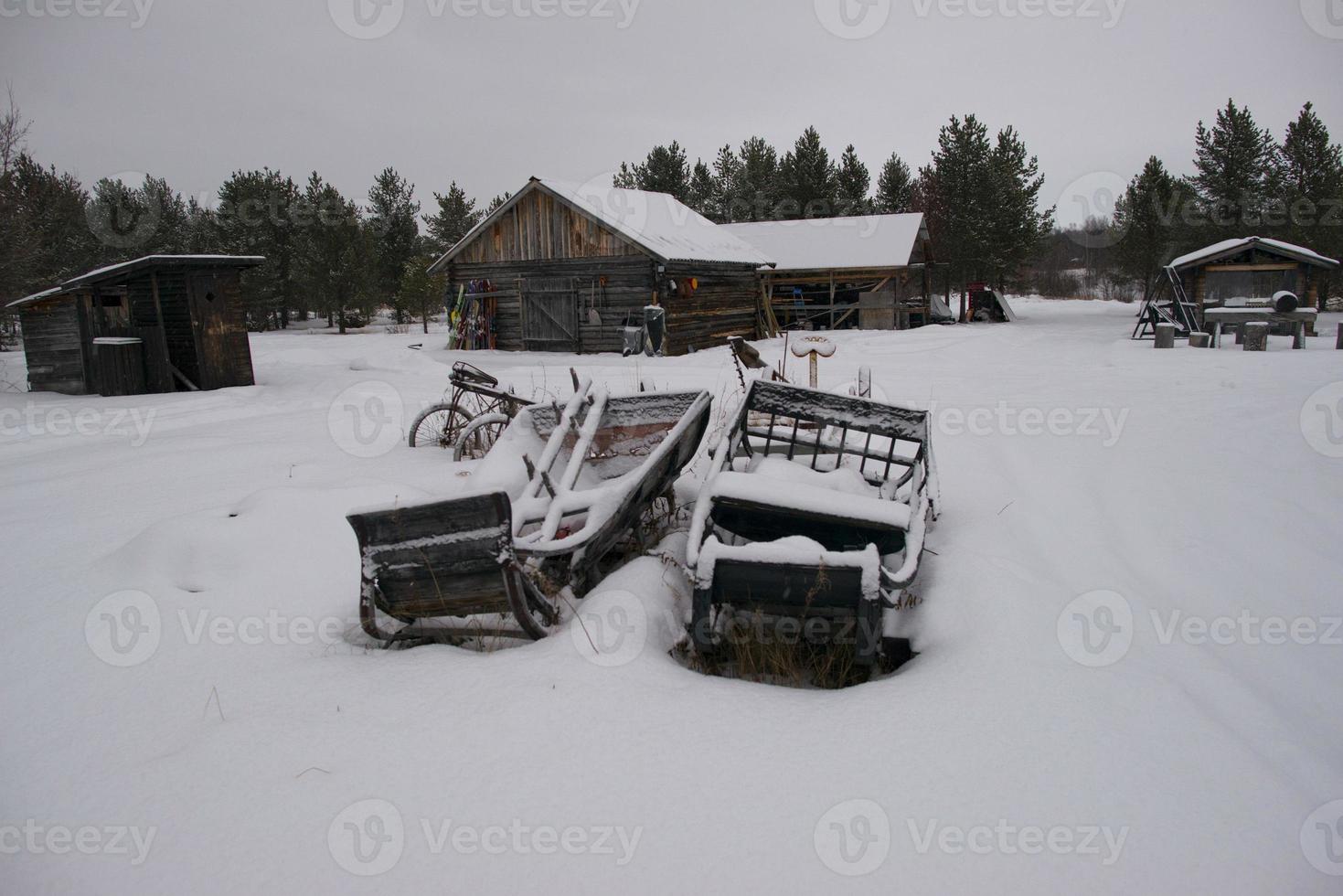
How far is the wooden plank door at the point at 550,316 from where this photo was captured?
66.2 ft

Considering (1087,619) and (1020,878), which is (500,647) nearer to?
(1020,878)

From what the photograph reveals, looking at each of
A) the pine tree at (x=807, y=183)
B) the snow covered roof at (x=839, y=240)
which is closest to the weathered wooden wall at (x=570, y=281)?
the snow covered roof at (x=839, y=240)

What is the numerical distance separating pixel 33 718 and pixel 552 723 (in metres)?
2.34

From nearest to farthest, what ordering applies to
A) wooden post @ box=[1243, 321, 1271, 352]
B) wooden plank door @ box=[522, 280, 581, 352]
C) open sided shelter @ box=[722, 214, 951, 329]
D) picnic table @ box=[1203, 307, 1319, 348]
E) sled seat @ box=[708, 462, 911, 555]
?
sled seat @ box=[708, 462, 911, 555]
wooden post @ box=[1243, 321, 1271, 352]
picnic table @ box=[1203, 307, 1319, 348]
wooden plank door @ box=[522, 280, 581, 352]
open sided shelter @ box=[722, 214, 951, 329]

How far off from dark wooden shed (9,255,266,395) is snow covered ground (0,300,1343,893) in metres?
7.88

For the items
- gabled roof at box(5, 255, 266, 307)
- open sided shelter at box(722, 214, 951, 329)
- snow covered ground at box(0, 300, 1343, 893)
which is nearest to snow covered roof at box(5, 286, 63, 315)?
gabled roof at box(5, 255, 266, 307)

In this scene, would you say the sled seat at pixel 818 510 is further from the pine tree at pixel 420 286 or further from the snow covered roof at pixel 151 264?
the pine tree at pixel 420 286

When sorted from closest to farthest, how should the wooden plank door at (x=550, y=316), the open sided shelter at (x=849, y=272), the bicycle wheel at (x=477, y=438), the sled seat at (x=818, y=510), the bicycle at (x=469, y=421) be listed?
the sled seat at (x=818, y=510) < the bicycle wheel at (x=477, y=438) < the bicycle at (x=469, y=421) < the wooden plank door at (x=550, y=316) < the open sided shelter at (x=849, y=272)

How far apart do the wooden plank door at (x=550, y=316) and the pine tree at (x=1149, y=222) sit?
28.0 m

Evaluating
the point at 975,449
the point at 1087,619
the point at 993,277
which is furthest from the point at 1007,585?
the point at 993,277

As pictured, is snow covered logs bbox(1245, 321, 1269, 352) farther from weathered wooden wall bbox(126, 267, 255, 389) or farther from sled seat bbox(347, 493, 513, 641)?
weathered wooden wall bbox(126, 267, 255, 389)

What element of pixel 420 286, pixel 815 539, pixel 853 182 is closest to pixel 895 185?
pixel 853 182

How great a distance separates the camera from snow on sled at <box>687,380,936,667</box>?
397 cm

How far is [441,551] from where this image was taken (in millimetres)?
3746
